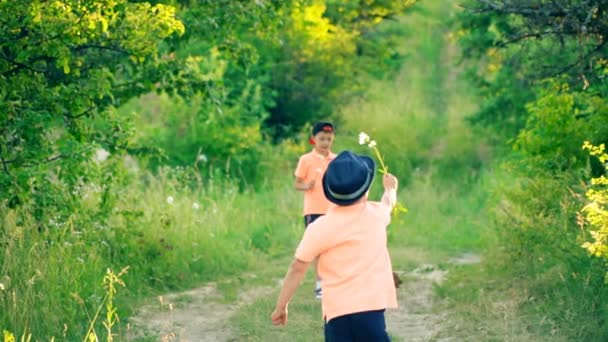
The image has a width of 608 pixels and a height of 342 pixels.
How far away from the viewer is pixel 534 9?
30.7 feet

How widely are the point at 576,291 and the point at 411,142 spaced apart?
1100cm

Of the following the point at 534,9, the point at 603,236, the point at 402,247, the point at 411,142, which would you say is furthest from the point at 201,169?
the point at 603,236

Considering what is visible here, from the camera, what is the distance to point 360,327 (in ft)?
18.7

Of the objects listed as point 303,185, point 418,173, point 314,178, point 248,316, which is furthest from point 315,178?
point 418,173

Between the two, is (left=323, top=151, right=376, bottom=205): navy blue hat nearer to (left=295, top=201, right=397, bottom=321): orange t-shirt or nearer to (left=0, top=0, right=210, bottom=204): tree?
(left=295, top=201, right=397, bottom=321): orange t-shirt

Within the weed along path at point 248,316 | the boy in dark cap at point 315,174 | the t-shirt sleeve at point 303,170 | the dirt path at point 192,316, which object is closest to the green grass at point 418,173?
the weed along path at point 248,316

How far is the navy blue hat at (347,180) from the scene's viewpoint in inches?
224

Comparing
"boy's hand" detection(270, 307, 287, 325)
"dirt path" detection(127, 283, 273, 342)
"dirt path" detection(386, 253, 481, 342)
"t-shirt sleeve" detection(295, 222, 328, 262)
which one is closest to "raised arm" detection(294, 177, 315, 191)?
"dirt path" detection(127, 283, 273, 342)

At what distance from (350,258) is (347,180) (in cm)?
44

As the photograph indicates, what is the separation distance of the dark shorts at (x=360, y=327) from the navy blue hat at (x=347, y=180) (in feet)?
2.09

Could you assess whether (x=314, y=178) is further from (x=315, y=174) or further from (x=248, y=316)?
(x=248, y=316)

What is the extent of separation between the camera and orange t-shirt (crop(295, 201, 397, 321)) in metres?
5.70

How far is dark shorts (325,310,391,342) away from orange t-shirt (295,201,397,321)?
38 millimetres

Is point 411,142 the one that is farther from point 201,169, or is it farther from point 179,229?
point 179,229
